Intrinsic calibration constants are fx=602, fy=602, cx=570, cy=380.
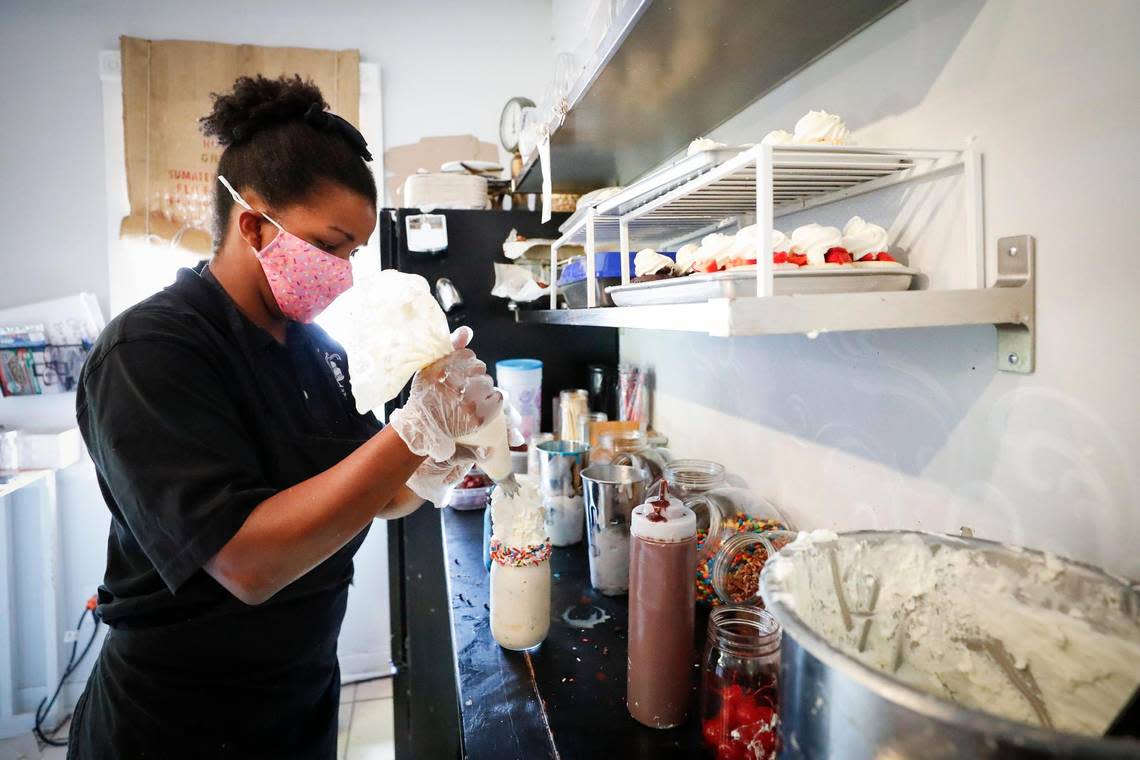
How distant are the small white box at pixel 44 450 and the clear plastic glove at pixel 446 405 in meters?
2.65

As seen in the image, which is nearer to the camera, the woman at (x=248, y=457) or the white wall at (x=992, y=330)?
the white wall at (x=992, y=330)

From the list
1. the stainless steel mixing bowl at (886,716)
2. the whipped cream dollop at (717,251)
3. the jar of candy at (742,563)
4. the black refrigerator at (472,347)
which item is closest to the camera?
the stainless steel mixing bowl at (886,716)

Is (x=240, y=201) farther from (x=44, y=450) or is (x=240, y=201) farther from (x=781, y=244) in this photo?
(x=44, y=450)

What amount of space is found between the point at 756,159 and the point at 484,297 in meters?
1.91

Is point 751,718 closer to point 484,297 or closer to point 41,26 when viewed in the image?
point 484,297

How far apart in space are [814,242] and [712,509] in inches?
25.0

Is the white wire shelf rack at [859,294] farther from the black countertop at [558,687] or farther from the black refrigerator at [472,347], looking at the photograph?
the black refrigerator at [472,347]

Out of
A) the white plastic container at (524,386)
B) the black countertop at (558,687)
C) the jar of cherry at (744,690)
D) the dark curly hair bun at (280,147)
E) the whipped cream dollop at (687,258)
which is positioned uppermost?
the dark curly hair bun at (280,147)

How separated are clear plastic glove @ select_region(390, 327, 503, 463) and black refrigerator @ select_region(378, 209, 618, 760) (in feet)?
4.57

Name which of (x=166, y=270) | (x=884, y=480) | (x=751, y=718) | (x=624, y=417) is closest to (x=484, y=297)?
(x=624, y=417)

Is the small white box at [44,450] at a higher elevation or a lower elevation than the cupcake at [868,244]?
lower

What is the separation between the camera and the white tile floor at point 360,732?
2570mm

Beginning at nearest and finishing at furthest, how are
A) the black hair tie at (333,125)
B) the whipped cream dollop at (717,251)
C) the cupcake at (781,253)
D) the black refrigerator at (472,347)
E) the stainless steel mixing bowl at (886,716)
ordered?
the stainless steel mixing bowl at (886,716), the cupcake at (781,253), the whipped cream dollop at (717,251), the black hair tie at (333,125), the black refrigerator at (472,347)

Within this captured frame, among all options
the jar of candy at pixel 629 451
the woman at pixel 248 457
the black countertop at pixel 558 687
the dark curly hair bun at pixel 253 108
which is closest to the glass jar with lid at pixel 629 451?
the jar of candy at pixel 629 451
